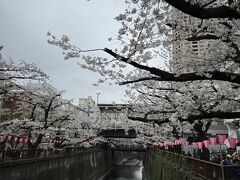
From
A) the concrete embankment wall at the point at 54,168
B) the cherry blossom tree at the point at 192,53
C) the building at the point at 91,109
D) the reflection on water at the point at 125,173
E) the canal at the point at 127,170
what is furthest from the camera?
the canal at the point at 127,170

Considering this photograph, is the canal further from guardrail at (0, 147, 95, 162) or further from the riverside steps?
guardrail at (0, 147, 95, 162)

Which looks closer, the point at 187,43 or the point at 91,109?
the point at 187,43

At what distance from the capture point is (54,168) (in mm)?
22672

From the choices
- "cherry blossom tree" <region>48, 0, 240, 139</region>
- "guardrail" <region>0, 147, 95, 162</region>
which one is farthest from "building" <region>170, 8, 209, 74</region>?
"guardrail" <region>0, 147, 95, 162</region>

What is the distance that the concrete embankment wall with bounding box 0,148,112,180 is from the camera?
14.6 meters

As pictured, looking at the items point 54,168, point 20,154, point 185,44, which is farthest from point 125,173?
point 185,44

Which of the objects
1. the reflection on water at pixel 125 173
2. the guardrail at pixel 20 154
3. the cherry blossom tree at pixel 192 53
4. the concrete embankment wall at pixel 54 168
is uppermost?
the cherry blossom tree at pixel 192 53

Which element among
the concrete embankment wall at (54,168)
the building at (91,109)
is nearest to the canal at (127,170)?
the building at (91,109)

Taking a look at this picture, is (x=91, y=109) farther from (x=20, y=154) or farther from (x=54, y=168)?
(x=20, y=154)

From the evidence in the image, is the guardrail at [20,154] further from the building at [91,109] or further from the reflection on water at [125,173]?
the reflection on water at [125,173]

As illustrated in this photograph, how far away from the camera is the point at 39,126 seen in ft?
67.1

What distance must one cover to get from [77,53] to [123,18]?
6.79ft

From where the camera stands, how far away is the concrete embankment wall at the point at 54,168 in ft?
47.9

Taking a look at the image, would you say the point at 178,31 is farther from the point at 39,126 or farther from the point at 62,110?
the point at 62,110
